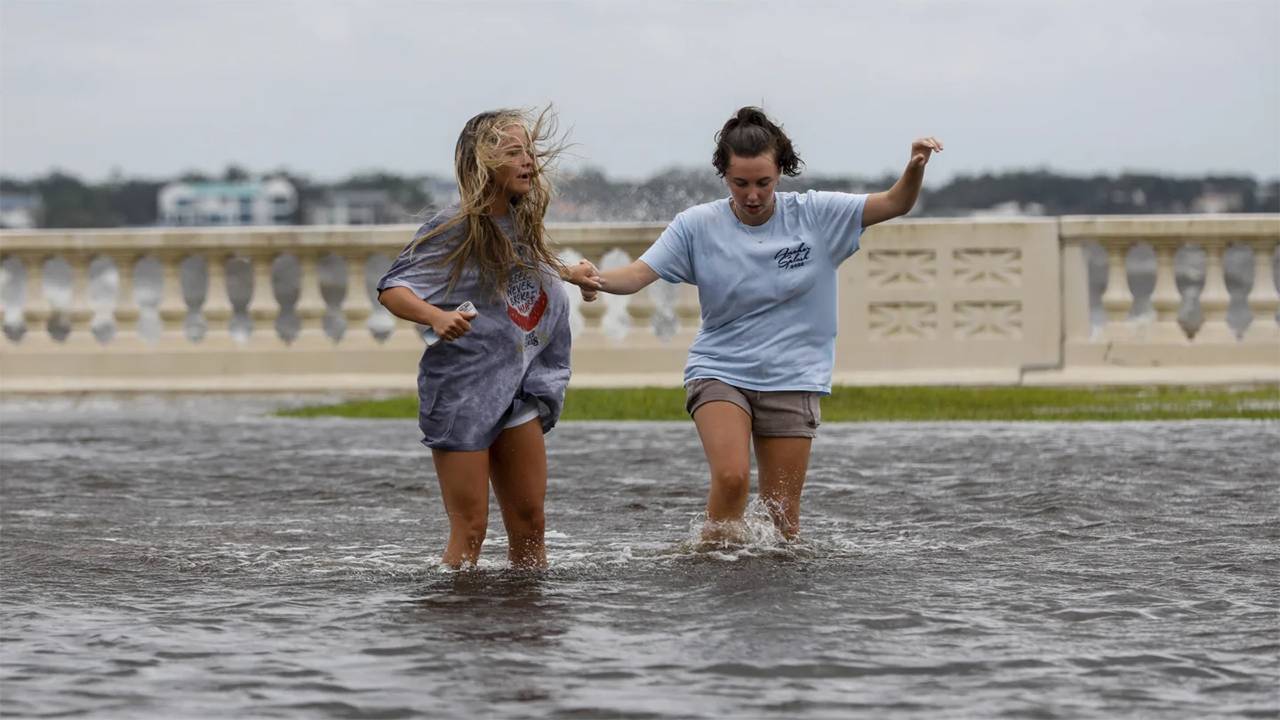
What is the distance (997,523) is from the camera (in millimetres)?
8773

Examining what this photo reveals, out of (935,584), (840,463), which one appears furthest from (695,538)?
(840,463)

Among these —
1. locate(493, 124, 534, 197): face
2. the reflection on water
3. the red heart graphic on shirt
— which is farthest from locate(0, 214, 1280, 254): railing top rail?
locate(493, 124, 534, 197): face

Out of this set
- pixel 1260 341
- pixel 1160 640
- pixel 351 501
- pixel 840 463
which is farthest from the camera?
pixel 1260 341

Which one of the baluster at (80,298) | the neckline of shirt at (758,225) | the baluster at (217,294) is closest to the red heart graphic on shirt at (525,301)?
the neckline of shirt at (758,225)

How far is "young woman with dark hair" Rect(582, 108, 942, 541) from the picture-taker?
7301 millimetres

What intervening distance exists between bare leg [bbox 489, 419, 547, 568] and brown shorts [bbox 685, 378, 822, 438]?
63 centimetres

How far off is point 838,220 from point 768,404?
0.65m

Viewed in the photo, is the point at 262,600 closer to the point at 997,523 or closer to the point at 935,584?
the point at 935,584

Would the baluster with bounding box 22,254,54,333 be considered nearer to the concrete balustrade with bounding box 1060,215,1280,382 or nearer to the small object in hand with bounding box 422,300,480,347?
the concrete balustrade with bounding box 1060,215,1280,382

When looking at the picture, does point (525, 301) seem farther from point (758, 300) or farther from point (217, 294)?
point (217, 294)

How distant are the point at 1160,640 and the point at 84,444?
8.33m

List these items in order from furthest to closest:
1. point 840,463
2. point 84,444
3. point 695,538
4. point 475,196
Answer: point 84,444, point 840,463, point 695,538, point 475,196

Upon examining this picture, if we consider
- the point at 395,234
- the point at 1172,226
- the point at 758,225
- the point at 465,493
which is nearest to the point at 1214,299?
the point at 1172,226

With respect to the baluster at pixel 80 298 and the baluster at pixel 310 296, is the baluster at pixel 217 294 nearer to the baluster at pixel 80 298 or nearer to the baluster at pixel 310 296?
the baluster at pixel 310 296
